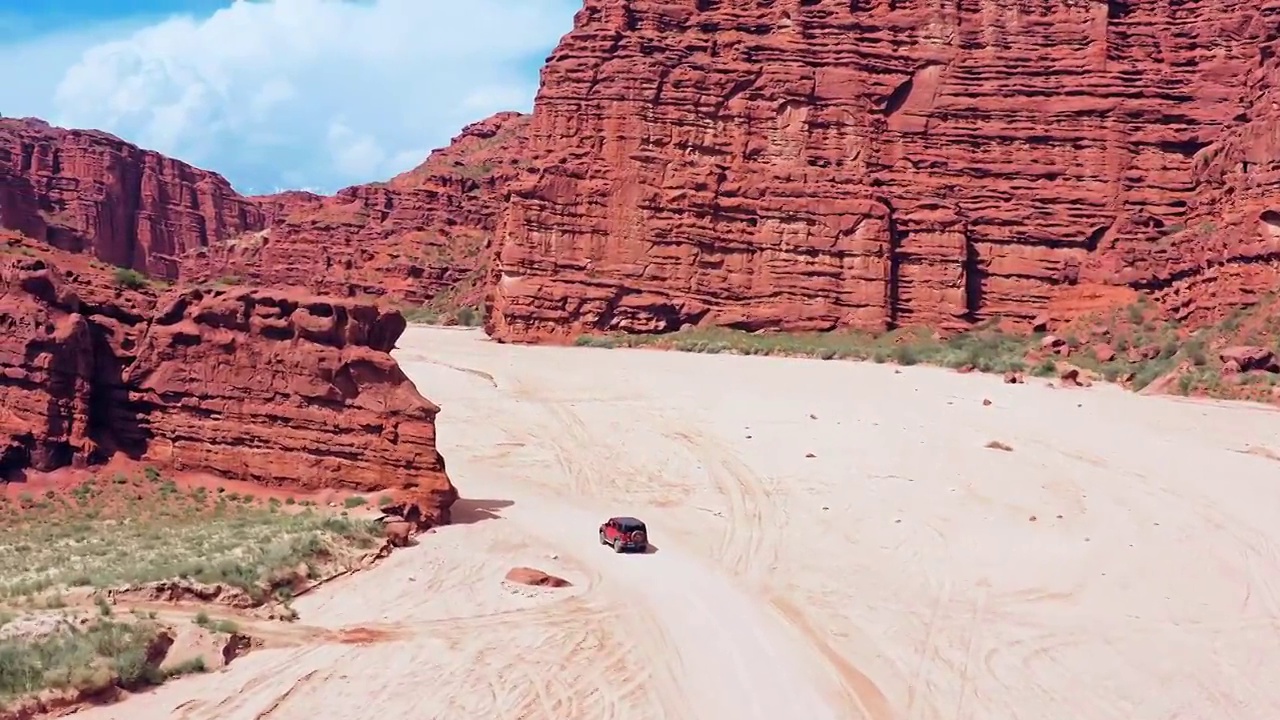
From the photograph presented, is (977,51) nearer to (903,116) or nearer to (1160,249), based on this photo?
(903,116)

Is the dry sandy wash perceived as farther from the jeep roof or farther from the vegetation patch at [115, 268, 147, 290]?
the vegetation patch at [115, 268, 147, 290]

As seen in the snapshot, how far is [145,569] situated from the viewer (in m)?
11.7

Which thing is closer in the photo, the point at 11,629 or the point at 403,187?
the point at 11,629

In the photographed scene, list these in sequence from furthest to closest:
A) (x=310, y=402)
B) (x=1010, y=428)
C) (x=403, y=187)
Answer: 1. (x=403, y=187)
2. (x=1010, y=428)
3. (x=310, y=402)

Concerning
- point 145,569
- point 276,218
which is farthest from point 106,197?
point 145,569

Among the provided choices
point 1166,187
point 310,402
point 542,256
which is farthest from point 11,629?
point 1166,187

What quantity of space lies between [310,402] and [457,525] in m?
3.13

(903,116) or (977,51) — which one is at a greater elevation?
(977,51)

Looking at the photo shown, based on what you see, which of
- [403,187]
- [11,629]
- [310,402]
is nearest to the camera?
[11,629]

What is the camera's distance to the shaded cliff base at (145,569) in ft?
29.1

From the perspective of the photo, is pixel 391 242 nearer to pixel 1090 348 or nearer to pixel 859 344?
pixel 859 344

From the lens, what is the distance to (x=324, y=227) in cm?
8650

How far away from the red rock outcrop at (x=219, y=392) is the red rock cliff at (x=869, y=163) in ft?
90.2

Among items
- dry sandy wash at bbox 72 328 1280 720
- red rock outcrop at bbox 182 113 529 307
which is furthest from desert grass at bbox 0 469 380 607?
red rock outcrop at bbox 182 113 529 307
